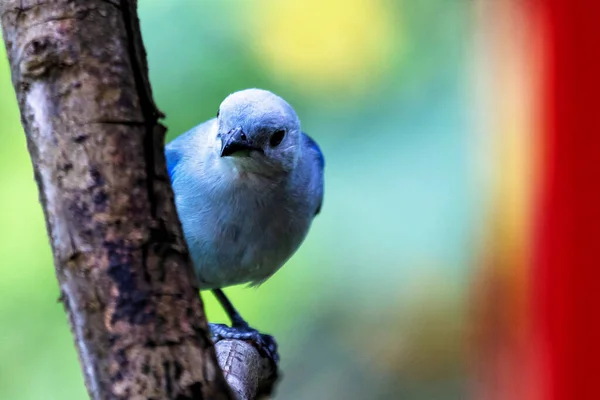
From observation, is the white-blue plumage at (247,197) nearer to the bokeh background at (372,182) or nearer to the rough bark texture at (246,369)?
the rough bark texture at (246,369)

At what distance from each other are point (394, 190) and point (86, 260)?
1974mm

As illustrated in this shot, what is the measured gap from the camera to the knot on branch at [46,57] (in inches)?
34.4

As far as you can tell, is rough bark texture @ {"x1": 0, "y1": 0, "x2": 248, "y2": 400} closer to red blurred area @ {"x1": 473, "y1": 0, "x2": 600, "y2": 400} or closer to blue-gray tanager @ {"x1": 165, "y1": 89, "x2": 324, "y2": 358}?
blue-gray tanager @ {"x1": 165, "y1": 89, "x2": 324, "y2": 358}

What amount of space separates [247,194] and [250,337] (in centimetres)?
40

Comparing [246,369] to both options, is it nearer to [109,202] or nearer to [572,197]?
[109,202]

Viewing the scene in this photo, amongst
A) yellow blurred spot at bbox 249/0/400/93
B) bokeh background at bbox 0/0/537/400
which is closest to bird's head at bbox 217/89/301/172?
bokeh background at bbox 0/0/537/400

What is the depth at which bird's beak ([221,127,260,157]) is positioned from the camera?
1572 millimetres

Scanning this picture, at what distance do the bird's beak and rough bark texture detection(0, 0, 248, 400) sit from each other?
0.67m

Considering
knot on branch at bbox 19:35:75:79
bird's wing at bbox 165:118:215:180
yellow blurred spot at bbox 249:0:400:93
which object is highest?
yellow blurred spot at bbox 249:0:400:93

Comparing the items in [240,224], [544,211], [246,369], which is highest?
[240,224]

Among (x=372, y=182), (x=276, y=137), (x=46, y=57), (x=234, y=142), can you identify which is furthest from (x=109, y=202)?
(x=372, y=182)

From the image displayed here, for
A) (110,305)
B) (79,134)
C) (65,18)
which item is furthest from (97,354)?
(65,18)

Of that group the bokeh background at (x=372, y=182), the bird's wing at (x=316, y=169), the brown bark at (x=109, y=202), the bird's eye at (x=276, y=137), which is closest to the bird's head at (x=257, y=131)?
the bird's eye at (x=276, y=137)

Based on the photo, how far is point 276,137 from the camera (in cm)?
167
